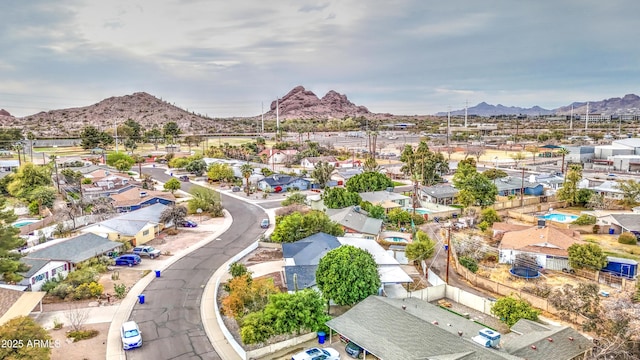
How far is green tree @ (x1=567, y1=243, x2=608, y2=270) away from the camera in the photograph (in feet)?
105

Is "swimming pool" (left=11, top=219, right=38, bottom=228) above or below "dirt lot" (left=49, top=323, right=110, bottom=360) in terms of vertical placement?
above

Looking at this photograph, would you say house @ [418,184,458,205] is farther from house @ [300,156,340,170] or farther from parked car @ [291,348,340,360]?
parked car @ [291,348,340,360]

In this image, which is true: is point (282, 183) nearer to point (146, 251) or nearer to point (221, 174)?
point (221, 174)

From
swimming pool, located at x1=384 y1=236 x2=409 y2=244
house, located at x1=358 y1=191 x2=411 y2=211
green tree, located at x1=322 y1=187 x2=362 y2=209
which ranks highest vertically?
green tree, located at x1=322 y1=187 x2=362 y2=209

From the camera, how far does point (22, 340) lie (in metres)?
18.9

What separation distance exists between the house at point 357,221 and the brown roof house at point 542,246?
11.8 meters

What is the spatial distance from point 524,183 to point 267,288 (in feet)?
167

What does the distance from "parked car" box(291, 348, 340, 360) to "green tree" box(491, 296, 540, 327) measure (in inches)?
412

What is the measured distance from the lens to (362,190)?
59625 millimetres

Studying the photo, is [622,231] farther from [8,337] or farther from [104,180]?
[104,180]

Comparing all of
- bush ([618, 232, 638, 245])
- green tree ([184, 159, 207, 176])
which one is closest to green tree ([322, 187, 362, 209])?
bush ([618, 232, 638, 245])

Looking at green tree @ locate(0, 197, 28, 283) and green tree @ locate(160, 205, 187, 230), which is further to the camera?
green tree @ locate(160, 205, 187, 230)

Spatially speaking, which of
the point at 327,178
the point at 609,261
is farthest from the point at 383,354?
the point at 327,178

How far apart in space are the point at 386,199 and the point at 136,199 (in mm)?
32532
